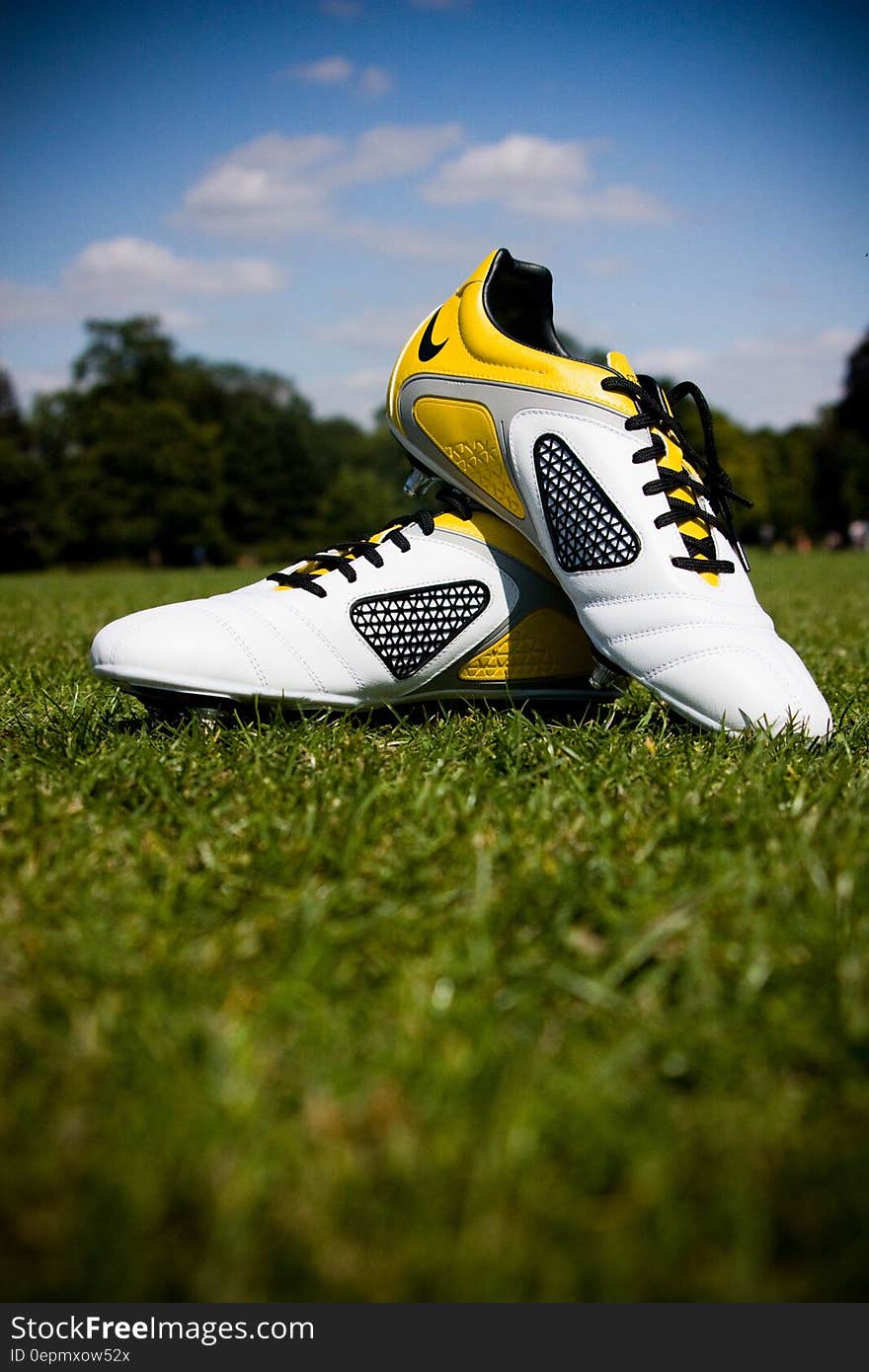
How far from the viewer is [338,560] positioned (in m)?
2.72

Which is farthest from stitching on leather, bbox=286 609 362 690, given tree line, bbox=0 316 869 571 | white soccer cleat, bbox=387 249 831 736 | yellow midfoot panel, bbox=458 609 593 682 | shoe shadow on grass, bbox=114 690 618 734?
tree line, bbox=0 316 869 571

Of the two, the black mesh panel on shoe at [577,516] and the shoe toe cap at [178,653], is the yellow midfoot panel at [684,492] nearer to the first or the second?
the black mesh panel on shoe at [577,516]

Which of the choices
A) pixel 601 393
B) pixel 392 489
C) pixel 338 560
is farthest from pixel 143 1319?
pixel 392 489

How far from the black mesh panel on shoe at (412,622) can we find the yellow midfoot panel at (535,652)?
0.44 ft

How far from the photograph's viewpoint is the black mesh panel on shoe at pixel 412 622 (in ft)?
8.60

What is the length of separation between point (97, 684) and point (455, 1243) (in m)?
3.02

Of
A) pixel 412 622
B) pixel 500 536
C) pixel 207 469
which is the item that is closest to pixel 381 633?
pixel 412 622

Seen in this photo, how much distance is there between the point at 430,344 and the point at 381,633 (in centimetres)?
97

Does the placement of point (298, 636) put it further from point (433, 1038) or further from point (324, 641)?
point (433, 1038)

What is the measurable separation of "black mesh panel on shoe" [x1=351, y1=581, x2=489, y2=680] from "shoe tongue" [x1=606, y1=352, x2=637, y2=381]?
79 cm

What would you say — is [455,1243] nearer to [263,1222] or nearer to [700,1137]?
[263,1222]

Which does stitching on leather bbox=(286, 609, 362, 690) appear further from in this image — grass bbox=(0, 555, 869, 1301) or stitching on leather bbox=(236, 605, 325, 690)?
grass bbox=(0, 555, 869, 1301)

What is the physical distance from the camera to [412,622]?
2650mm

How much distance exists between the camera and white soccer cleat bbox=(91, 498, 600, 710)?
243 centimetres
